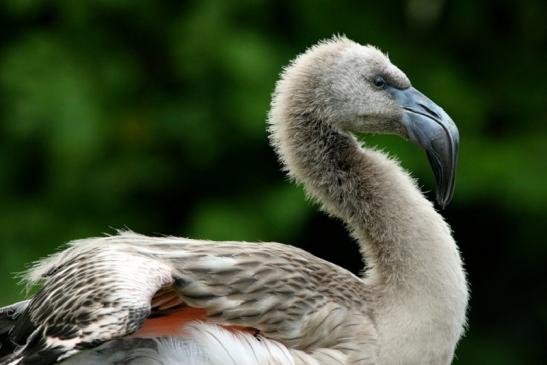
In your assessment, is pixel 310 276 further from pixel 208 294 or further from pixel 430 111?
pixel 430 111

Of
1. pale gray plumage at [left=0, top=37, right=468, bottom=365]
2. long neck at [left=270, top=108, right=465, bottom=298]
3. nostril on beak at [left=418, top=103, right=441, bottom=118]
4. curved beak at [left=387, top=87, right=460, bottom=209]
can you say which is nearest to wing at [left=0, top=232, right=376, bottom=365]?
pale gray plumage at [left=0, top=37, right=468, bottom=365]

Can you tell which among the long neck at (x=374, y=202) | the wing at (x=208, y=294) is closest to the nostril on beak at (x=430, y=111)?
the long neck at (x=374, y=202)

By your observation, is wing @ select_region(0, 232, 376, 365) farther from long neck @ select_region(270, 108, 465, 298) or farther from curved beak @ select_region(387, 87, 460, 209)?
curved beak @ select_region(387, 87, 460, 209)

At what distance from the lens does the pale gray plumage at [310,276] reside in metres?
3.99

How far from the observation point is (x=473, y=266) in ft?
27.5

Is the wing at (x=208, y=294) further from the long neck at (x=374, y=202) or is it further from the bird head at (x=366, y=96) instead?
the bird head at (x=366, y=96)

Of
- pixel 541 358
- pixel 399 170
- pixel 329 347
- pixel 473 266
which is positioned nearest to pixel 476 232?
pixel 473 266

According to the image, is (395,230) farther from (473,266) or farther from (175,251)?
(473,266)

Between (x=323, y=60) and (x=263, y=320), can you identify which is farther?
(x=323, y=60)

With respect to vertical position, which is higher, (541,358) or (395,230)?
(395,230)

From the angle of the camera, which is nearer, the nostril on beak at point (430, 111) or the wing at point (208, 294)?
the wing at point (208, 294)

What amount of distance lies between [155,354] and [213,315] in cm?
23

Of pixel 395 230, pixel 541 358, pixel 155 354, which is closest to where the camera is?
pixel 155 354

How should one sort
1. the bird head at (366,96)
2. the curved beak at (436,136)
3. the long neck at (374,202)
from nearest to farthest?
the long neck at (374,202)
the curved beak at (436,136)
the bird head at (366,96)
